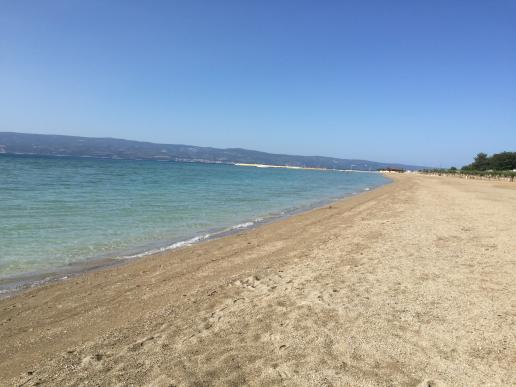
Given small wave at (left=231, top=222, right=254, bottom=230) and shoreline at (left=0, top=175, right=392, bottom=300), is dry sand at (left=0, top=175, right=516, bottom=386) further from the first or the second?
small wave at (left=231, top=222, right=254, bottom=230)

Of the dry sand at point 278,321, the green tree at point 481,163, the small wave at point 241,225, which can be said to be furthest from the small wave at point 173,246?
the green tree at point 481,163

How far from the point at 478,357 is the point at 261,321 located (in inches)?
98.1

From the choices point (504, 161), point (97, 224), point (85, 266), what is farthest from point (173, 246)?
point (504, 161)

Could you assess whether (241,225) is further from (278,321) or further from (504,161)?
(504,161)

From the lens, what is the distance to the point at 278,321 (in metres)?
4.89

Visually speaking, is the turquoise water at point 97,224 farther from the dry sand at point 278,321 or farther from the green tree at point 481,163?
the green tree at point 481,163

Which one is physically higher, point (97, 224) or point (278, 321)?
point (278, 321)

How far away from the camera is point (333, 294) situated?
19.2 feet

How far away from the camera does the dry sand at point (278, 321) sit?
373 centimetres

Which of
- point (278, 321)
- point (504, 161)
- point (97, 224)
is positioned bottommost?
point (97, 224)

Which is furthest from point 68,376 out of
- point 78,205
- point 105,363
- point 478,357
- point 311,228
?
point 78,205

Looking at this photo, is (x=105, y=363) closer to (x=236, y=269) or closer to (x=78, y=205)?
(x=236, y=269)

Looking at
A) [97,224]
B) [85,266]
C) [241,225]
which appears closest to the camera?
[85,266]

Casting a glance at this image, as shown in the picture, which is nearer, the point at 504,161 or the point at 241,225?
the point at 241,225
